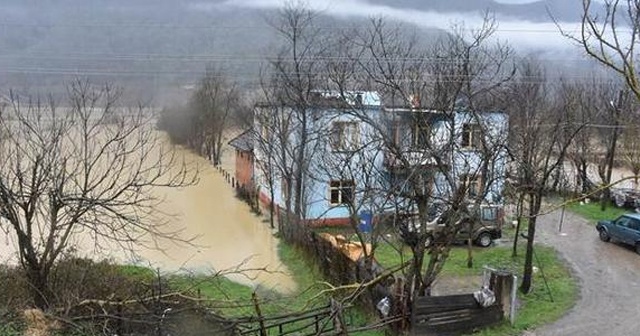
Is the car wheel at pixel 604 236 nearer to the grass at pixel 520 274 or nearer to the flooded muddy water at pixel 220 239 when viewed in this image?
the grass at pixel 520 274

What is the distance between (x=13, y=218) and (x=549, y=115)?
1952cm

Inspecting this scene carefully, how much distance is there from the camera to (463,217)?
13.0 meters

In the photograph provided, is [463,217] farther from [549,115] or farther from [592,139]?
[592,139]

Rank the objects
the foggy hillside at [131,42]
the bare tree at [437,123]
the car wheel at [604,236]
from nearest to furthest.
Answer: the bare tree at [437,123] < the car wheel at [604,236] < the foggy hillside at [131,42]

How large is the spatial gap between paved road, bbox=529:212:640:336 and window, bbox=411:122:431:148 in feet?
14.6

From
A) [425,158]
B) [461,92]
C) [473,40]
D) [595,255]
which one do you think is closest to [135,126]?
[425,158]

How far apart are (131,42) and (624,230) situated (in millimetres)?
42904

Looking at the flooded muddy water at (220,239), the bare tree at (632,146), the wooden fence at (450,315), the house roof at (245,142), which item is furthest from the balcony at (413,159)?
the bare tree at (632,146)

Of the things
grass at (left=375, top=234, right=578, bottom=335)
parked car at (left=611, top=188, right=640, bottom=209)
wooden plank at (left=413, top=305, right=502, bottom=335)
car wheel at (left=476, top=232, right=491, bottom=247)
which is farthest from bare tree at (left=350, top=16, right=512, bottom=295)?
parked car at (left=611, top=188, right=640, bottom=209)

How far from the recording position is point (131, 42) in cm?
5125

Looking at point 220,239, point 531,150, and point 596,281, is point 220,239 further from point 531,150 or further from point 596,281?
point 596,281

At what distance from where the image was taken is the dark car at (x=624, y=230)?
18.0 m

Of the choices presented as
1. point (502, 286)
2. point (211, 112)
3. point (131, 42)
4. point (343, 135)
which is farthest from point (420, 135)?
point (131, 42)

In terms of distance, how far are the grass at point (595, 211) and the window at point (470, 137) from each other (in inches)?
350
